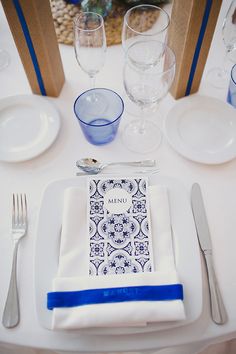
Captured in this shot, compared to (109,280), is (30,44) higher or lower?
higher

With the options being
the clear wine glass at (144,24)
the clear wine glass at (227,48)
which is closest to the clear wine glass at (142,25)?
the clear wine glass at (144,24)

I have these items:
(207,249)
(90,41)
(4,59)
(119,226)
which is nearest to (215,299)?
(207,249)

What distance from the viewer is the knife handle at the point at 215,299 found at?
584 millimetres

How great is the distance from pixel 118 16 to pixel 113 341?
0.86m

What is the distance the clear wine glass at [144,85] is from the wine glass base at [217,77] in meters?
0.15

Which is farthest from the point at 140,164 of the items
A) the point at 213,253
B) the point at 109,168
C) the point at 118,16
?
the point at 118,16

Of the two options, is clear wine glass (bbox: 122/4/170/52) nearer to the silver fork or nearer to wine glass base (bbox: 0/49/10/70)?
wine glass base (bbox: 0/49/10/70)

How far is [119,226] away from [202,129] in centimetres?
34

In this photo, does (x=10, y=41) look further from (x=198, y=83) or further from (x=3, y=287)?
(x=3, y=287)

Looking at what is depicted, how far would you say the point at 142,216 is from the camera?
25.7 inches

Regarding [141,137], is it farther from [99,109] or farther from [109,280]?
[109,280]

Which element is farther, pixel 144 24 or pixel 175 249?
pixel 144 24

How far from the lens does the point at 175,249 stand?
63 centimetres

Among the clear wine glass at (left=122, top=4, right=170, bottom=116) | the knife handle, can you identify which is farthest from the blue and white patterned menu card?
the clear wine glass at (left=122, top=4, right=170, bottom=116)
